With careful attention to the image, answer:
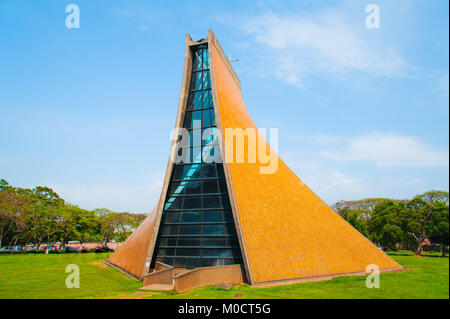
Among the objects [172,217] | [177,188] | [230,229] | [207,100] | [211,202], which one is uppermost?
[207,100]

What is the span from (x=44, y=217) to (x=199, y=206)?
44993 mm

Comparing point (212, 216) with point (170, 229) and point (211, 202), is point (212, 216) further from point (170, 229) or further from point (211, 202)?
point (170, 229)

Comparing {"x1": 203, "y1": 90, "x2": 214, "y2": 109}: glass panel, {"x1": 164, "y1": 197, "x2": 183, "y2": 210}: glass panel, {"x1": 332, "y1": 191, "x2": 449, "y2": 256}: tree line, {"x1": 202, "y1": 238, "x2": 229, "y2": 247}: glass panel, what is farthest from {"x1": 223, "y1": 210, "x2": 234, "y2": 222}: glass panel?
{"x1": 332, "y1": 191, "x2": 449, "y2": 256}: tree line

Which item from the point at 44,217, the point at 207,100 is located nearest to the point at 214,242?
the point at 207,100

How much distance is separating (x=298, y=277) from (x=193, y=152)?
10278 mm

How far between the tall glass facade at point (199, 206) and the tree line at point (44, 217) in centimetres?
3316

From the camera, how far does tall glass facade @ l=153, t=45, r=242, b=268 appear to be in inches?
701

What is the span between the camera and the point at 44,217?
51562mm

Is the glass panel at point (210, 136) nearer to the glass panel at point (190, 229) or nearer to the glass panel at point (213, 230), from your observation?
the glass panel at point (213, 230)
